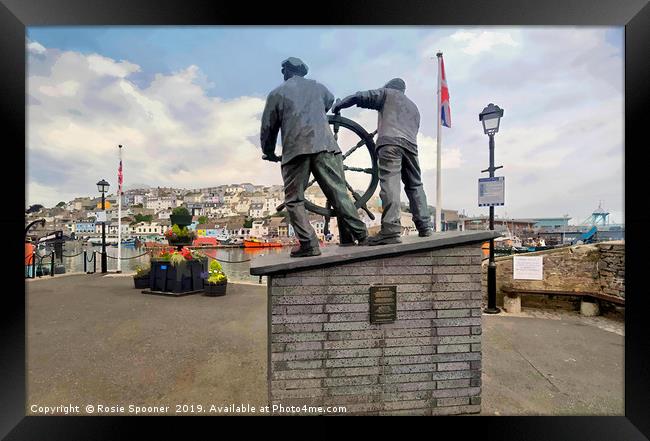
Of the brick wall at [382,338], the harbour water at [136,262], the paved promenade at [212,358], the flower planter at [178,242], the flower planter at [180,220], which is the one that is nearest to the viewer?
the brick wall at [382,338]

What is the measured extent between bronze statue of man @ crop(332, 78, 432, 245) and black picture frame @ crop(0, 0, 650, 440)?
67cm

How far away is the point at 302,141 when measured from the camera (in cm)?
272

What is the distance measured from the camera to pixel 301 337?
2596 mm

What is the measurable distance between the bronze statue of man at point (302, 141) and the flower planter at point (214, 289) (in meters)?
4.87

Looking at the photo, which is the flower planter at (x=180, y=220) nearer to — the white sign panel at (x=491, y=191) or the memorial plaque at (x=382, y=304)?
the memorial plaque at (x=382, y=304)

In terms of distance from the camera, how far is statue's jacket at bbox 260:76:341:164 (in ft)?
8.95

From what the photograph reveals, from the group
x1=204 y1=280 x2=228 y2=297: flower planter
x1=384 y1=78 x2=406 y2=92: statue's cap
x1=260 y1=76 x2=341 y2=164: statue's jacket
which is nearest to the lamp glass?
x1=384 y1=78 x2=406 y2=92: statue's cap

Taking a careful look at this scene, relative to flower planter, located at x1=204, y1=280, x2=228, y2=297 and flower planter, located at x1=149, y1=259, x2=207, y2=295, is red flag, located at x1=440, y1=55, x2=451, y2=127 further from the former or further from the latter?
flower planter, located at x1=149, y1=259, x2=207, y2=295

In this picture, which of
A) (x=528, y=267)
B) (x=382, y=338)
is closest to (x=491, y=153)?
(x=528, y=267)

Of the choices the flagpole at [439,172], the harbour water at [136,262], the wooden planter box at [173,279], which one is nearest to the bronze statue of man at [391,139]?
the harbour water at [136,262]

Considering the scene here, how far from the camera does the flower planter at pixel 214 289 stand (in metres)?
6.98

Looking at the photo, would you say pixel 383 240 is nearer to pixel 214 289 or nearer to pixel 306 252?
pixel 306 252
